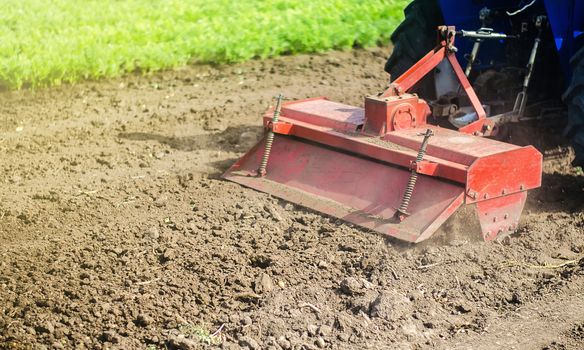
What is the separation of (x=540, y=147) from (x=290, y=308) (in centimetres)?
267

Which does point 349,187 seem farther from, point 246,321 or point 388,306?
point 246,321

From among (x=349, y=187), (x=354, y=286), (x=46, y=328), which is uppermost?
(x=349, y=187)

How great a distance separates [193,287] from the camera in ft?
15.1

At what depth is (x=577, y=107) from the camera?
550cm

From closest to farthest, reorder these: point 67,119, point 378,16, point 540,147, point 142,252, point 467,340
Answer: point 467,340 < point 142,252 < point 540,147 < point 67,119 < point 378,16

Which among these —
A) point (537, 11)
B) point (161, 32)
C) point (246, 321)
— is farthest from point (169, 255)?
point (161, 32)

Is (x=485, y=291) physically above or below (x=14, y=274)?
above

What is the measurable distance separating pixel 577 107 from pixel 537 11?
89 cm

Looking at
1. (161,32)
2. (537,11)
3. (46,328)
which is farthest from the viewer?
(161,32)

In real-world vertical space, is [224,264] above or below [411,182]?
below

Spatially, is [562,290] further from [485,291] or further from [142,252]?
[142,252]

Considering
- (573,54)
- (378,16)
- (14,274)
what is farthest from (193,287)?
(378,16)

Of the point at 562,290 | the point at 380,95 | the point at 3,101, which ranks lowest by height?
the point at 3,101

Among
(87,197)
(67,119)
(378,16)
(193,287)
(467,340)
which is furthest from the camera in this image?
(378,16)
